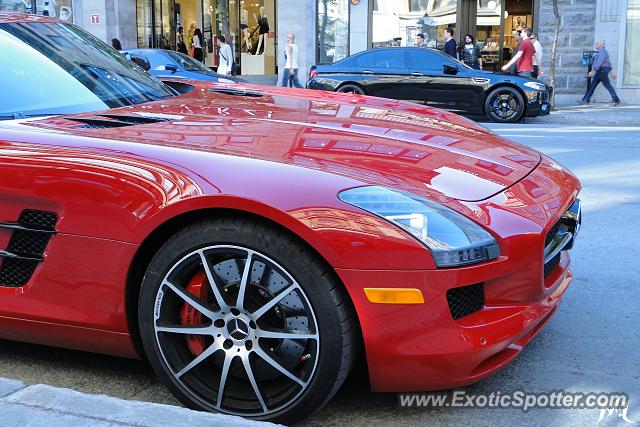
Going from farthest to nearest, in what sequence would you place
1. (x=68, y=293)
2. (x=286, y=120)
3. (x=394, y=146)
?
(x=286, y=120) → (x=394, y=146) → (x=68, y=293)

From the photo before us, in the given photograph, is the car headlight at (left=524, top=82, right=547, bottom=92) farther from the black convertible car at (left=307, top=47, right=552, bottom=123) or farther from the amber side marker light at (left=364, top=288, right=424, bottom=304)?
the amber side marker light at (left=364, top=288, right=424, bottom=304)

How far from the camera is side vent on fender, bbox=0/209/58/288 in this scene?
3.04 m

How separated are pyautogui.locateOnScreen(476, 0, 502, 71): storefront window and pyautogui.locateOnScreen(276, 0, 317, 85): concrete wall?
16.0 ft

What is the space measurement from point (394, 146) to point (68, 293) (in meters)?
1.48

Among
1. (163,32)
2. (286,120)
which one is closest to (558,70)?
(163,32)

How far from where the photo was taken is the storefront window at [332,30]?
75.0 feet

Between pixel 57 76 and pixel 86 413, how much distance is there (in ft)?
6.50

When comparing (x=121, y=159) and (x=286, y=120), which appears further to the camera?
(x=286, y=120)

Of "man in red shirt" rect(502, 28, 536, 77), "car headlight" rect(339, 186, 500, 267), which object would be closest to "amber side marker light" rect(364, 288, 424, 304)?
"car headlight" rect(339, 186, 500, 267)

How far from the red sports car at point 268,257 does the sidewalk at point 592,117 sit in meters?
13.3

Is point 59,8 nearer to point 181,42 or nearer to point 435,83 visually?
point 181,42

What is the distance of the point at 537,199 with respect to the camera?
323 centimetres

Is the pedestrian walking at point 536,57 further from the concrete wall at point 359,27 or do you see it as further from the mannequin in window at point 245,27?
the mannequin in window at point 245,27

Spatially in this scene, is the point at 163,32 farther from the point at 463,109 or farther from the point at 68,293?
the point at 68,293
